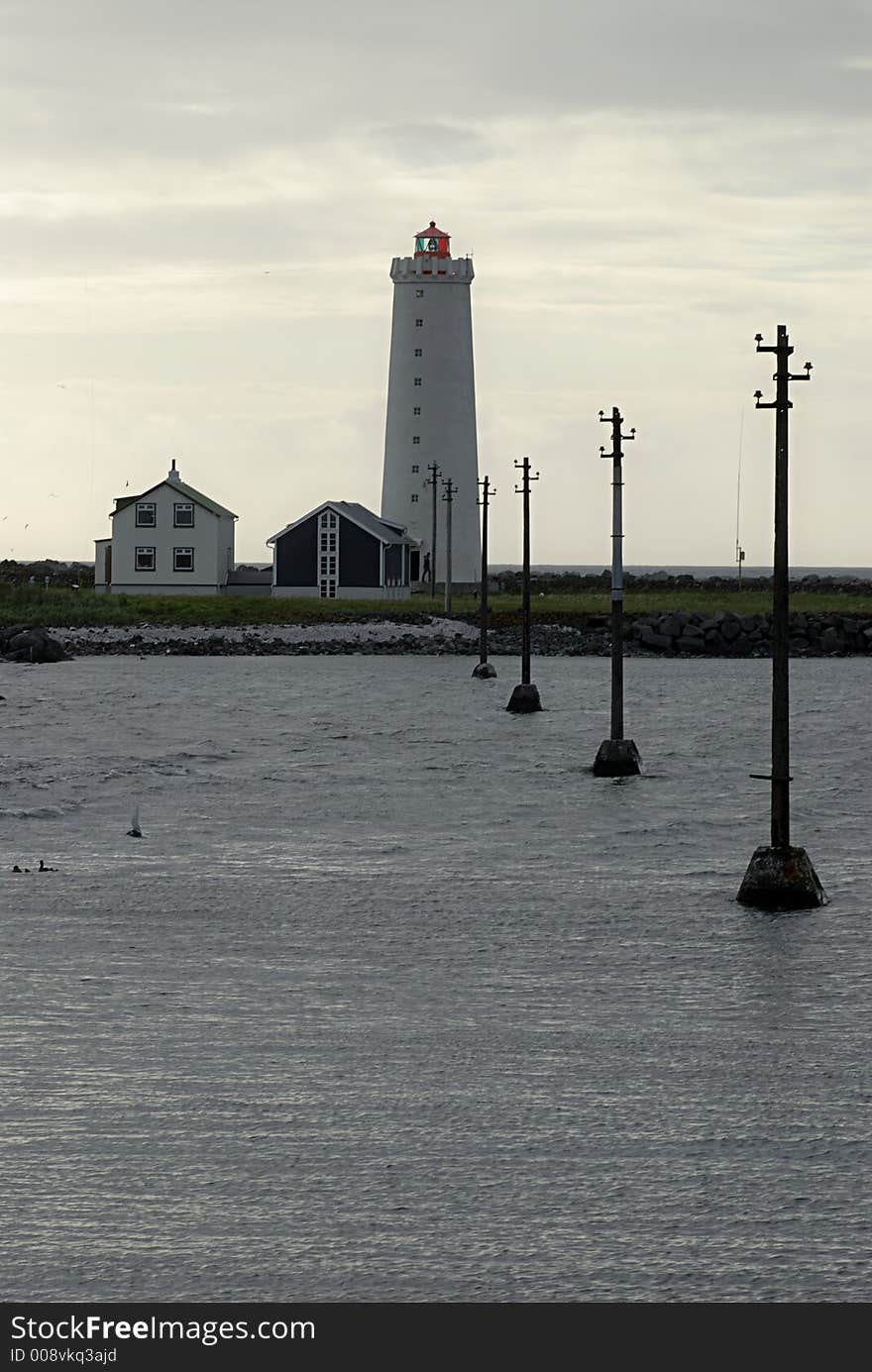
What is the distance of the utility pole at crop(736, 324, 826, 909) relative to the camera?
20.2m

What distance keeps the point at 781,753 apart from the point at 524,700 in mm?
33476

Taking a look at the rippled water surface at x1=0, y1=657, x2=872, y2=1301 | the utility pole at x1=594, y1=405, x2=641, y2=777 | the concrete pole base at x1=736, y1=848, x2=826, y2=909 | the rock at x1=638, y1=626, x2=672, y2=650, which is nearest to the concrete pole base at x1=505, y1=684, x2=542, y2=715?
the utility pole at x1=594, y1=405, x2=641, y2=777


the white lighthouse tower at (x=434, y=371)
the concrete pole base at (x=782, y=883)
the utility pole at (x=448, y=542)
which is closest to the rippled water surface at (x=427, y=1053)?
the concrete pole base at (x=782, y=883)

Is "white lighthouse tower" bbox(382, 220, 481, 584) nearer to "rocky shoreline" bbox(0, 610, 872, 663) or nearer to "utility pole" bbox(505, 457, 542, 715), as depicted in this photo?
"rocky shoreline" bbox(0, 610, 872, 663)

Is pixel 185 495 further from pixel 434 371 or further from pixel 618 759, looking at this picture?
pixel 618 759

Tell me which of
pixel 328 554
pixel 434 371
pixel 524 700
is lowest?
pixel 524 700

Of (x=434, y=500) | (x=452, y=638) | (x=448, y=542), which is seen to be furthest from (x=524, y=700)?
(x=434, y=500)

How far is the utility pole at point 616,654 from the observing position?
1398 inches

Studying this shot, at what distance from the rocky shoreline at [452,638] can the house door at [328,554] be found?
6.23 m

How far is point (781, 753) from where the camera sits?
67.7 feet

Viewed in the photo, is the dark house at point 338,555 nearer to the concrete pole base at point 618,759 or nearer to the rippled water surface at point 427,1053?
the concrete pole base at point 618,759

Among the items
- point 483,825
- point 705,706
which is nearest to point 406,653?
point 705,706
